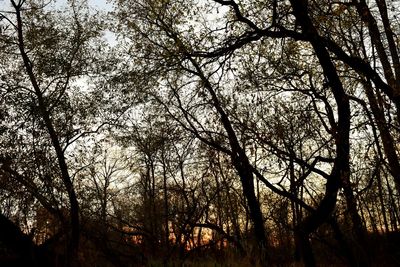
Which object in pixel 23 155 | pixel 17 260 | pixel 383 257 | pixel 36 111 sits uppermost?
pixel 36 111

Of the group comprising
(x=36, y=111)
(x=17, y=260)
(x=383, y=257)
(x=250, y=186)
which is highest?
(x=36, y=111)

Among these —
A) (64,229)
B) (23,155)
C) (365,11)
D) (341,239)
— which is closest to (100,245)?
(64,229)

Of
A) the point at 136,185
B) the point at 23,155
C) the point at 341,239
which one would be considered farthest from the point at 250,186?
the point at 136,185

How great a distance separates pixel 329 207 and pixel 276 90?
12.9 feet

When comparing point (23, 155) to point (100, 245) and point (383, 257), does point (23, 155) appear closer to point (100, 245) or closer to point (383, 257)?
point (100, 245)

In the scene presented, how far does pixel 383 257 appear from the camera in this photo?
18156 millimetres

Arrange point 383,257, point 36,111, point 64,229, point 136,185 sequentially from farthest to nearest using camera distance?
point 136,185 < point 383,257 < point 36,111 < point 64,229

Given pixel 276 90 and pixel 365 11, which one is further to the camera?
pixel 276 90

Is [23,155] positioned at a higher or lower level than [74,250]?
higher

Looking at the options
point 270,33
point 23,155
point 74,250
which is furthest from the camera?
point 23,155

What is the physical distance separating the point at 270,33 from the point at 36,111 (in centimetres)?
868

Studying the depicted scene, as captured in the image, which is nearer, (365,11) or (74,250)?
(365,11)

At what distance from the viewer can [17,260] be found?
9695mm

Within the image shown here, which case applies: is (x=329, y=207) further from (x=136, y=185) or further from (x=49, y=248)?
(x=136, y=185)
